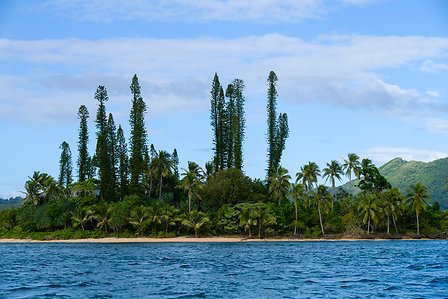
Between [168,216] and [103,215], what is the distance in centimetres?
1240

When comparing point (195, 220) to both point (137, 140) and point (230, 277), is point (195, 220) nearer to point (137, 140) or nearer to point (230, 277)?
point (137, 140)

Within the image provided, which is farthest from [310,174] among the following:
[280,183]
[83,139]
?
[83,139]

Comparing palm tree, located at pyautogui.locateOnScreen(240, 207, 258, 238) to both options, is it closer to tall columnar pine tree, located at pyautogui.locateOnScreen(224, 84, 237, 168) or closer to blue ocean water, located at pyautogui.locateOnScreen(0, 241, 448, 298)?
tall columnar pine tree, located at pyautogui.locateOnScreen(224, 84, 237, 168)

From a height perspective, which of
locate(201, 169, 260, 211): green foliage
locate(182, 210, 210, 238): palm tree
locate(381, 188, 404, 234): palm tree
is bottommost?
locate(182, 210, 210, 238): palm tree

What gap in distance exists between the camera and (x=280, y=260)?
2365 inches

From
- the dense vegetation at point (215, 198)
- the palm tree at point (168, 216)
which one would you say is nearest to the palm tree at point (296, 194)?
the dense vegetation at point (215, 198)

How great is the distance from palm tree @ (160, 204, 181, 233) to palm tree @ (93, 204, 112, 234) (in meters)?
9.79

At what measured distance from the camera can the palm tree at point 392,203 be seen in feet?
357

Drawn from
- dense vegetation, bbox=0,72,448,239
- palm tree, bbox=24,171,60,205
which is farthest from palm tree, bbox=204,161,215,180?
palm tree, bbox=24,171,60,205

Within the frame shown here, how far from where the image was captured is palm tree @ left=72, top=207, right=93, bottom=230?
361ft

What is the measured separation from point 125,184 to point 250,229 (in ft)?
97.9

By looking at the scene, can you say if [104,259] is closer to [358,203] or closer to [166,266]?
[166,266]

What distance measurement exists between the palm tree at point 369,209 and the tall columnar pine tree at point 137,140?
1665 inches

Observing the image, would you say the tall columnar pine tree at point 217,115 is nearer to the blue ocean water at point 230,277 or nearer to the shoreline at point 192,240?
the shoreline at point 192,240
